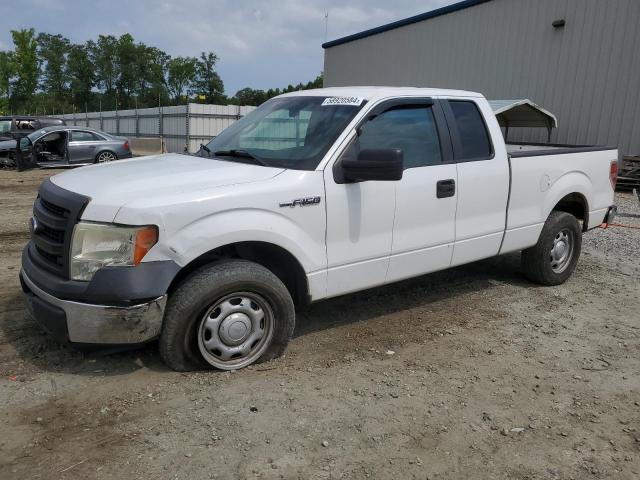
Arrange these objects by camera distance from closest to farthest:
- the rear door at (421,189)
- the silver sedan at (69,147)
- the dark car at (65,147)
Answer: the rear door at (421,189) → the dark car at (65,147) → the silver sedan at (69,147)

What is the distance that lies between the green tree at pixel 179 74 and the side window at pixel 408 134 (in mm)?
95394

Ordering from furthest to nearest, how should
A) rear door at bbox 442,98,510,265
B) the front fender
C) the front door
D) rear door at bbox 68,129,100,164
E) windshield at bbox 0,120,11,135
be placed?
windshield at bbox 0,120,11,135, rear door at bbox 68,129,100,164, rear door at bbox 442,98,510,265, the front door, the front fender

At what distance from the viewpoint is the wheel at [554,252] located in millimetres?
5500

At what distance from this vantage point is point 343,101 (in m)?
4.16

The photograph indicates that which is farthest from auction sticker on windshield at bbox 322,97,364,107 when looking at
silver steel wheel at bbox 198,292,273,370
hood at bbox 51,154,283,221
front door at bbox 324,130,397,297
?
silver steel wheel at bbox 198,292,273,370

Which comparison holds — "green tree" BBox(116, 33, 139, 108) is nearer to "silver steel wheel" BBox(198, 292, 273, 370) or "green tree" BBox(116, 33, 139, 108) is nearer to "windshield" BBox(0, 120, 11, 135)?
"windshield" BBox(0, 120, 11, 135)

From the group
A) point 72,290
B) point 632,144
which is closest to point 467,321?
point 72,290

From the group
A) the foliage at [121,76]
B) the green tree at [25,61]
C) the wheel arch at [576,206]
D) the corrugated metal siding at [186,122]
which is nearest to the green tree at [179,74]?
the foliage at [121,76]

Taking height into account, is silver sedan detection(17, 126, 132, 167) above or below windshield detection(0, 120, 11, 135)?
below

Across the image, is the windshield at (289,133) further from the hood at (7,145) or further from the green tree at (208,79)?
the green tree at (208,79)

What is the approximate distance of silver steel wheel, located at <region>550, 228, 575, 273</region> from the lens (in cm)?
569

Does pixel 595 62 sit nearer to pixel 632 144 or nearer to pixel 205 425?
pixel 632 144

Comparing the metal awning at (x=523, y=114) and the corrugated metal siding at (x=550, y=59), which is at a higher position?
the corrugated metal siding at (x=550, y=59)

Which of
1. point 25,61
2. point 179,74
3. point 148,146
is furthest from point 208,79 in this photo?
point 148,146
